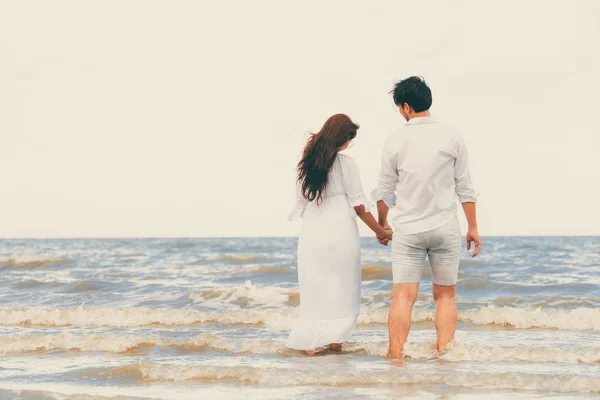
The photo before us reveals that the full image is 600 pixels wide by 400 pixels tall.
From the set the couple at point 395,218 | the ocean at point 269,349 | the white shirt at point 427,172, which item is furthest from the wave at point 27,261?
the white shirt at point 427,172

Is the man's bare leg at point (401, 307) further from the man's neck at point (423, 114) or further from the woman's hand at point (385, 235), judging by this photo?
the man's neck at point (423, 114)

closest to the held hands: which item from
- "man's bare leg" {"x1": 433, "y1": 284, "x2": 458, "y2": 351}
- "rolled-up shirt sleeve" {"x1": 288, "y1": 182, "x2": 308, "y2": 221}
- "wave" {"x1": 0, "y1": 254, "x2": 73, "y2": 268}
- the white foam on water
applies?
"man's bare leg" {"x1": 433, "y1": 284, "x2": 458, "y2": 351}

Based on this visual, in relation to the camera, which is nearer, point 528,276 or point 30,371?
point 30,371

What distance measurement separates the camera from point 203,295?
10961mm

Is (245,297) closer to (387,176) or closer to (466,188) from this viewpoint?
(387,176)

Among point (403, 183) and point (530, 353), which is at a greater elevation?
point (403, 183)

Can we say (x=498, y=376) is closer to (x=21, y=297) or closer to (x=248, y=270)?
(x=21, y=297)

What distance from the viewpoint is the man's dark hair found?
196 inches

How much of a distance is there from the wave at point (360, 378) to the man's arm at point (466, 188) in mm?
887

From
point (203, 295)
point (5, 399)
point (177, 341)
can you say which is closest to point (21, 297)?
point (203, 295)

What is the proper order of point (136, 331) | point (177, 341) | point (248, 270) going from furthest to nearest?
point (248, 270)
point (136, 331)
point (177, 341)

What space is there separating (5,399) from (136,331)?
3.37 m

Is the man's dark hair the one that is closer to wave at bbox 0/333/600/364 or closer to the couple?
the couple

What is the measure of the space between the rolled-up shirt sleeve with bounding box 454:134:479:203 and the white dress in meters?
0.92
